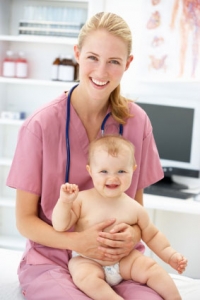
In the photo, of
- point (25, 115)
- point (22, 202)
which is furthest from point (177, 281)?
point (25, 115)

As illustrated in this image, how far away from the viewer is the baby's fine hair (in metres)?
1.77

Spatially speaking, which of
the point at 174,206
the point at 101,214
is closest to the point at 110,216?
the point at 101,214

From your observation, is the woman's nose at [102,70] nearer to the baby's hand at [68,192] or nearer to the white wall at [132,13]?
the baby's hand at [68,192]

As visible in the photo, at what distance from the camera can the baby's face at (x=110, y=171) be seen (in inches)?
69.4

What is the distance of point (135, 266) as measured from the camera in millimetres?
1815

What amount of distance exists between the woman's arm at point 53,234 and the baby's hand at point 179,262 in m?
0.19

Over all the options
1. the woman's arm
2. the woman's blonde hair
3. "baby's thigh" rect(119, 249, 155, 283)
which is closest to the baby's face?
the woman's arm

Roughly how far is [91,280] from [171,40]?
2232 mm

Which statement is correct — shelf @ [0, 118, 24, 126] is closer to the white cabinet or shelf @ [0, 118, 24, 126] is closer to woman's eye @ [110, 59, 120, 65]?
the white cabinet

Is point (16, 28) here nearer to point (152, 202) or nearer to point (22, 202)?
point (152, 202)

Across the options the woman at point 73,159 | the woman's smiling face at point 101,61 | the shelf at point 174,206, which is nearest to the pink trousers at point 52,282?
the woman at point 73,159

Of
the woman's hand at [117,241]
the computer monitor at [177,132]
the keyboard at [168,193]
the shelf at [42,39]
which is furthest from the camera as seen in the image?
the shelf at [42,39]

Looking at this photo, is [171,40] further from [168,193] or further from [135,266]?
[135,266]

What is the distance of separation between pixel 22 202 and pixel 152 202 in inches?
55.5
